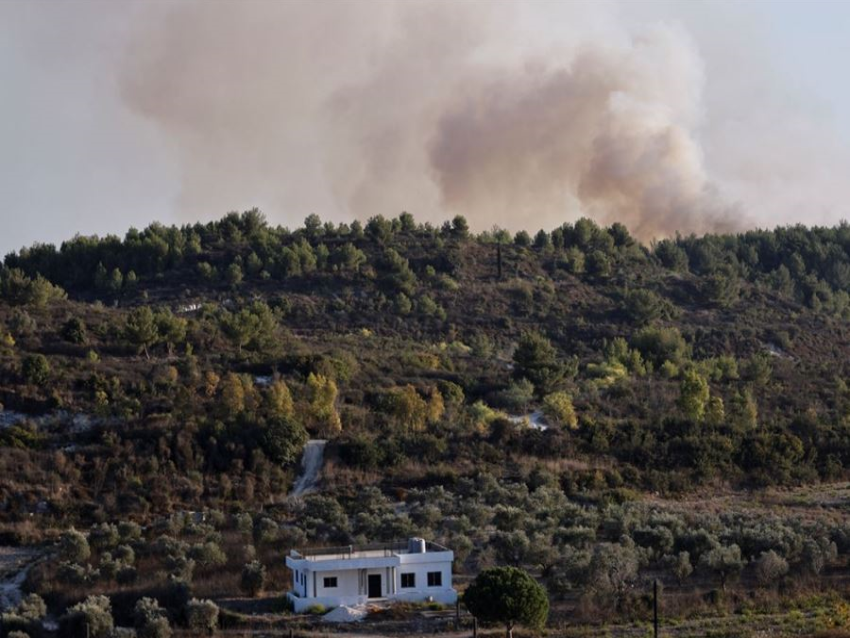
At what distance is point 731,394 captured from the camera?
66.7 meters

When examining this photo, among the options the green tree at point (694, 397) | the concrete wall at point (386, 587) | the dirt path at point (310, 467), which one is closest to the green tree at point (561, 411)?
the green tree at point (694, 397)

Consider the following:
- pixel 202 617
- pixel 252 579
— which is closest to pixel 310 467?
pixel 252 579

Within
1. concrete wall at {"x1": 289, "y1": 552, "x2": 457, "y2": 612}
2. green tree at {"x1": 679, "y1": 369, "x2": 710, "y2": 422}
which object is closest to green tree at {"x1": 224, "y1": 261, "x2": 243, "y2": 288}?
green tree at {"x1": 679, "y1": 369, "x2": 710, "y2": 422}

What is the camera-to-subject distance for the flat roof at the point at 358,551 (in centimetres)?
4051

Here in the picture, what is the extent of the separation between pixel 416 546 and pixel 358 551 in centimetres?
172

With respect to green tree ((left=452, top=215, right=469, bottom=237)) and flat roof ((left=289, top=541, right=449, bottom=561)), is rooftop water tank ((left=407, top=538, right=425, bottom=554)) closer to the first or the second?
flat roof ((left=289, top=541, right=449, bottom=561))

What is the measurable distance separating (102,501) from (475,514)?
41.8ft

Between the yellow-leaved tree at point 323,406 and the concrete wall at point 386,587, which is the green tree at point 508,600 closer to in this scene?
the concrete wall at point 386,587

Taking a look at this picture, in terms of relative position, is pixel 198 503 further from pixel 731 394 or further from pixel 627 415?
pixel 731 394

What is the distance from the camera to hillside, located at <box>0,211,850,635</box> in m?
43.8

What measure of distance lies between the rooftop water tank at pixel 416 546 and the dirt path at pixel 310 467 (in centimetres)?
1052

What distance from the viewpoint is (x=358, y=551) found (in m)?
41.6

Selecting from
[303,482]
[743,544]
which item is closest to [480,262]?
[303,482]

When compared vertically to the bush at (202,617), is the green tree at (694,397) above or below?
above
